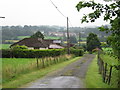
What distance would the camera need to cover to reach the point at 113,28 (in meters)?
11.2

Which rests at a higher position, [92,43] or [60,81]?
[60,81]

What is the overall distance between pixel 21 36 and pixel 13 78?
83141mm

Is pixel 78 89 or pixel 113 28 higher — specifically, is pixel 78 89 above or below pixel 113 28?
below

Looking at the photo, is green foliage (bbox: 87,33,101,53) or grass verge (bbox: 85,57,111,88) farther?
green foliage (bbox: 87,33,101,53)

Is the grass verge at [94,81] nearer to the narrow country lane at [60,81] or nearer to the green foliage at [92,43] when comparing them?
the narrow country lane at [60,81]

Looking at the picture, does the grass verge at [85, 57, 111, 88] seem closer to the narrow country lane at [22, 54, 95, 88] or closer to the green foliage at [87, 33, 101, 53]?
the narrow country lane at [22, 54, 95, 88]

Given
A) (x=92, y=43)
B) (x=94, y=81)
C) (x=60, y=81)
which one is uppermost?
(x=60, y=81)

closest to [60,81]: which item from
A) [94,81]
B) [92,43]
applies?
[94,81]

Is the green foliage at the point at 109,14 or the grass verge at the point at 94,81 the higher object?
the green foliage at the point at 109,14

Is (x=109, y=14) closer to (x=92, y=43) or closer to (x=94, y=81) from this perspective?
(x=94, y=81)

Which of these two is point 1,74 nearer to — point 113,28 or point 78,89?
point 78,89

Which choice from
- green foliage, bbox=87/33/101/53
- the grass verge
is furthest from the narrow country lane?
green foliage, bbox=87/33/101/53

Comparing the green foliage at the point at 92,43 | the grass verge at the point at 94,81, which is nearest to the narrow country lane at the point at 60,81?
the grass verge at the point at 94,81

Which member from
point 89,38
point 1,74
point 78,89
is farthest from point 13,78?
point 89,38
